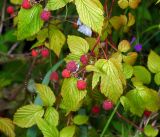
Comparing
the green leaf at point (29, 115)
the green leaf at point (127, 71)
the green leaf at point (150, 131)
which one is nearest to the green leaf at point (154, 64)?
the green leaf at point (127, 71)

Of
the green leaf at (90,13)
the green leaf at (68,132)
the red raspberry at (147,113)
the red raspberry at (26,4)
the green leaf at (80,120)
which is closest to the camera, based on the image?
the green leaf at (90,13)

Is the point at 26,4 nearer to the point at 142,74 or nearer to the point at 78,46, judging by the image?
the point at 78,46

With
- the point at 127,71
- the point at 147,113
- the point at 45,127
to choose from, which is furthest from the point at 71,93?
the point at 147,113

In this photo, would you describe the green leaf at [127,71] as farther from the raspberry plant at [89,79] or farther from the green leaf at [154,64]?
the green leaf at [154,64]

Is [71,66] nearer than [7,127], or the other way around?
[71,66]

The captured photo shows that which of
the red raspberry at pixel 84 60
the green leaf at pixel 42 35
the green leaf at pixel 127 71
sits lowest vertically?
the green leaf at pixel 127 71

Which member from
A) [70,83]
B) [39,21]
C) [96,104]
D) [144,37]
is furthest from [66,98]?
[144,37]
